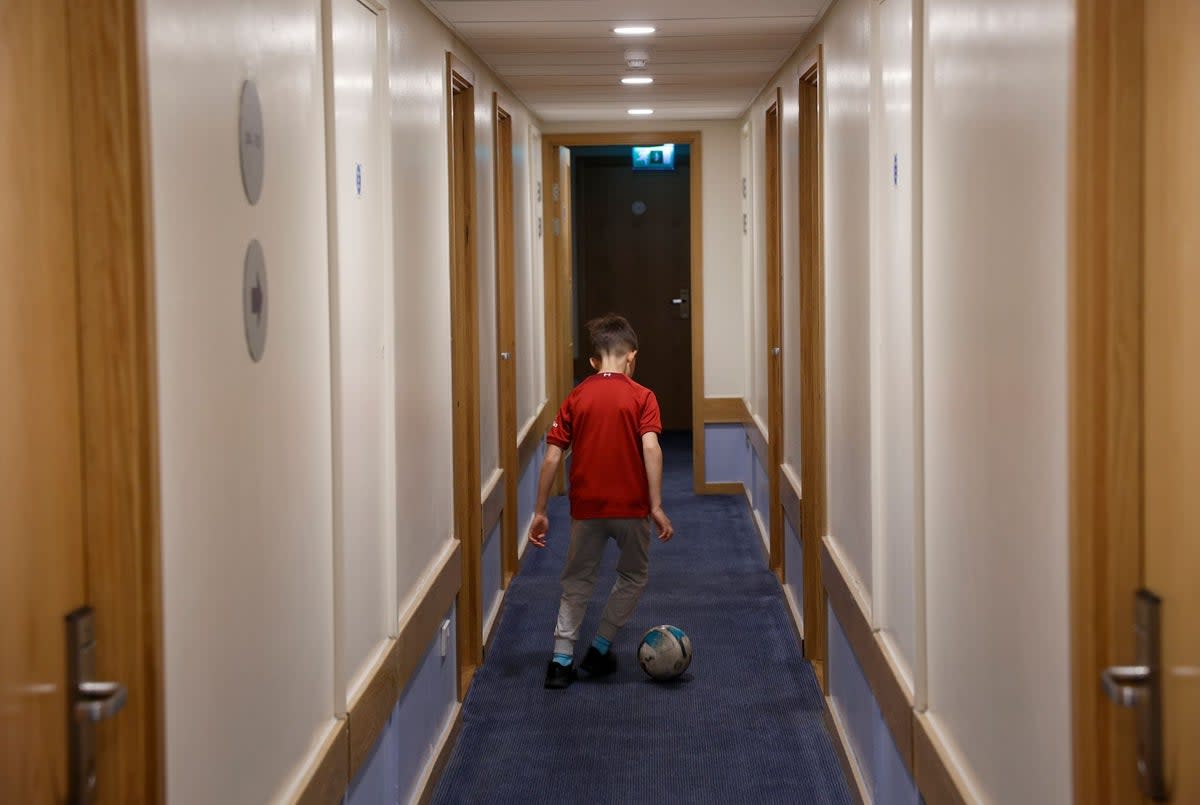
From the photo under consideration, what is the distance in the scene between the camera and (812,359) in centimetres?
593

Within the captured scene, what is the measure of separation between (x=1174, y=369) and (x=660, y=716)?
153 inches

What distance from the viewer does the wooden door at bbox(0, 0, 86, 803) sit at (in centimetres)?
179

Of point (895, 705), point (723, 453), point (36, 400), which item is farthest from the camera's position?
point (723, 453)

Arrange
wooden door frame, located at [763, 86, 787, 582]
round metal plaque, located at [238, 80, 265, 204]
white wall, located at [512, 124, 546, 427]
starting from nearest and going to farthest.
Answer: round metal plaque, located at [238, 80, 265, 204], wooden door frame, located at [763, 86, 787, 582], white wall, located at [512, 124, 546, 427]

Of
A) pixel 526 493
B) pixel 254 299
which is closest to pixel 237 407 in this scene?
pixel 254 299

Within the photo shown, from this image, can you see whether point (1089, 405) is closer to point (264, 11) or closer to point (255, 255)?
point (255, 255)

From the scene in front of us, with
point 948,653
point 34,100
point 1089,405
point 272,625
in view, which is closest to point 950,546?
point 948,653

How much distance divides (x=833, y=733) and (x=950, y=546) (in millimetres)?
2244

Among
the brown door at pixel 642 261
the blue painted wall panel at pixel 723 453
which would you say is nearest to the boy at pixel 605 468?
the blue painted wall panel at pixel 723 453

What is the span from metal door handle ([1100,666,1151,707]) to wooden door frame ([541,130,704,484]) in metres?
8.32

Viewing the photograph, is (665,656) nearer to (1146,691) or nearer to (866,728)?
(866,728)

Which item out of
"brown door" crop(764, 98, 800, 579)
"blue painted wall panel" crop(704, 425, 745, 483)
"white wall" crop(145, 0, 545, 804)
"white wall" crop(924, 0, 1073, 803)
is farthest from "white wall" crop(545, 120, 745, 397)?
"white wall" crop(924, 0, 1073, 803)

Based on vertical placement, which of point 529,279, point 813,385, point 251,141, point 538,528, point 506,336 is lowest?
point 538,528

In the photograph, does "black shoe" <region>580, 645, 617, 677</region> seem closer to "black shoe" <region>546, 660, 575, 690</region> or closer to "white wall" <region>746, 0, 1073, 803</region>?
"black shoe" <region>546, 660, 575, 690</region>
